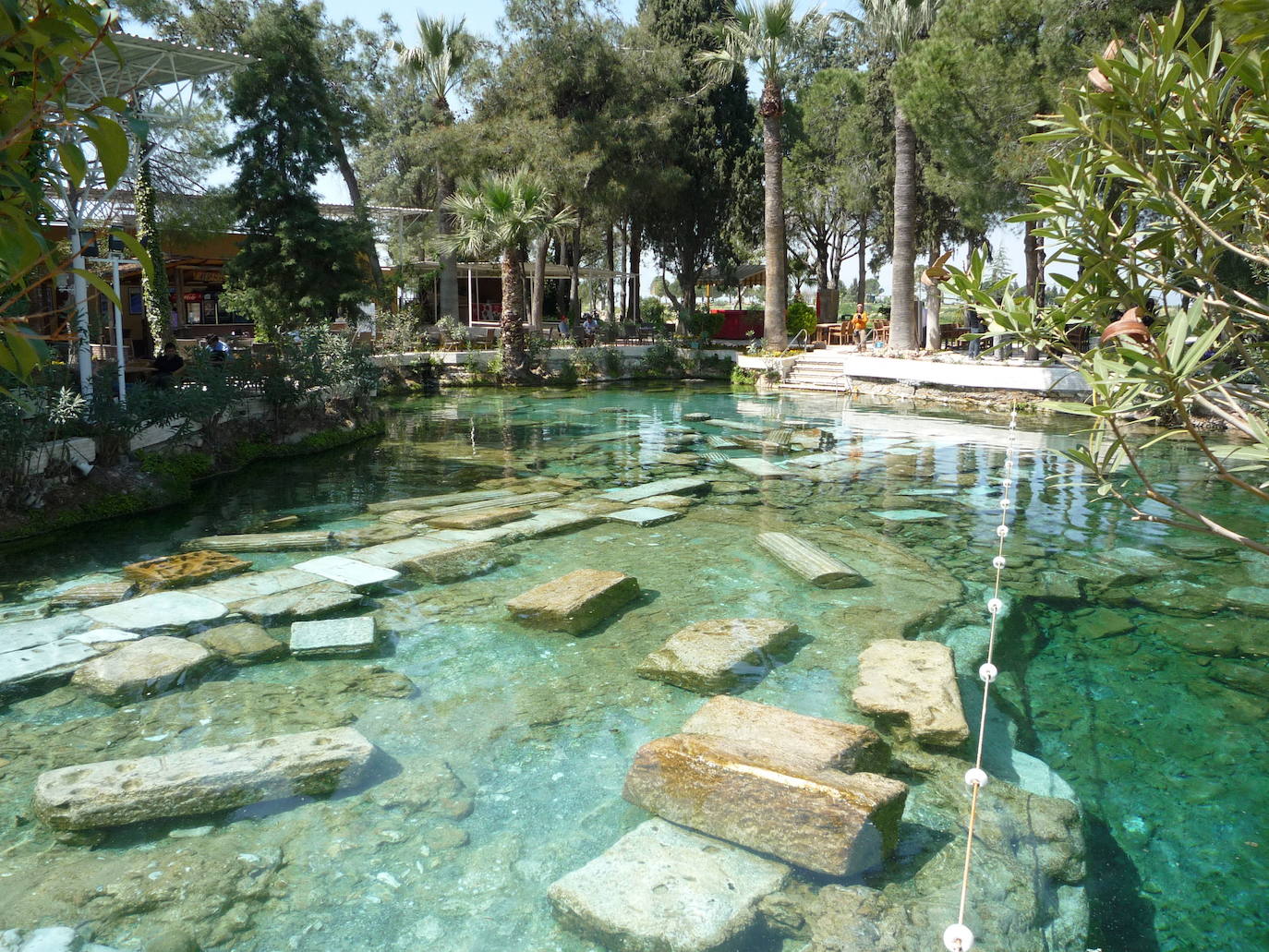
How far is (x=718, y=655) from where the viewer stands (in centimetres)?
531

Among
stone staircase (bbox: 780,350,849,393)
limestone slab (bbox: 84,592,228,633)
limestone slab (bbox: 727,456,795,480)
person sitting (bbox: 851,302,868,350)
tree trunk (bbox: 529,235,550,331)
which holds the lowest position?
limestone slab (bbox: 84,592,228,633)

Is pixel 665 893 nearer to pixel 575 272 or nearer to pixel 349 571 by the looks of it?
pixel 349 571

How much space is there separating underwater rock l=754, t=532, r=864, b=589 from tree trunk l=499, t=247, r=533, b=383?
16886 millimetres

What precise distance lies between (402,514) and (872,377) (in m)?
15.7

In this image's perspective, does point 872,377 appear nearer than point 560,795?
No

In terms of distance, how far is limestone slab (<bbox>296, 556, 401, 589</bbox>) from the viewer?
270 inches

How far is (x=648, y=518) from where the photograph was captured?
911 cm

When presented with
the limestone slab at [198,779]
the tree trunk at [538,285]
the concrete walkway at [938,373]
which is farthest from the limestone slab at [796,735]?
the tree trunk at [538,285]

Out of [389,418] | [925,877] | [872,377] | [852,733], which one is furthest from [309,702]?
[872,377]

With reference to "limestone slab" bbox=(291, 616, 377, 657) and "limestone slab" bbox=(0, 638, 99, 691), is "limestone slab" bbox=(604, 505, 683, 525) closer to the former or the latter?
"limestone slab" bbox=(291, 616, 377, 657)

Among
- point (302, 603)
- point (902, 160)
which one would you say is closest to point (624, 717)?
point (302, 603)

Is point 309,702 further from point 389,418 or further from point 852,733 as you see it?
point 389,418

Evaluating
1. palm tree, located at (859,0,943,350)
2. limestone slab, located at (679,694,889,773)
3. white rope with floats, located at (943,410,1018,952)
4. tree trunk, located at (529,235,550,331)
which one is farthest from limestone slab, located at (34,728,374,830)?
tree trunk, located at (529,235,550,331)

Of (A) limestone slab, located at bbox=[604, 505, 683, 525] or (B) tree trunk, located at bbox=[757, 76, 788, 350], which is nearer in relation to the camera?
(A) limestone slab, located at bbox=[604, 505, 683, 525]
